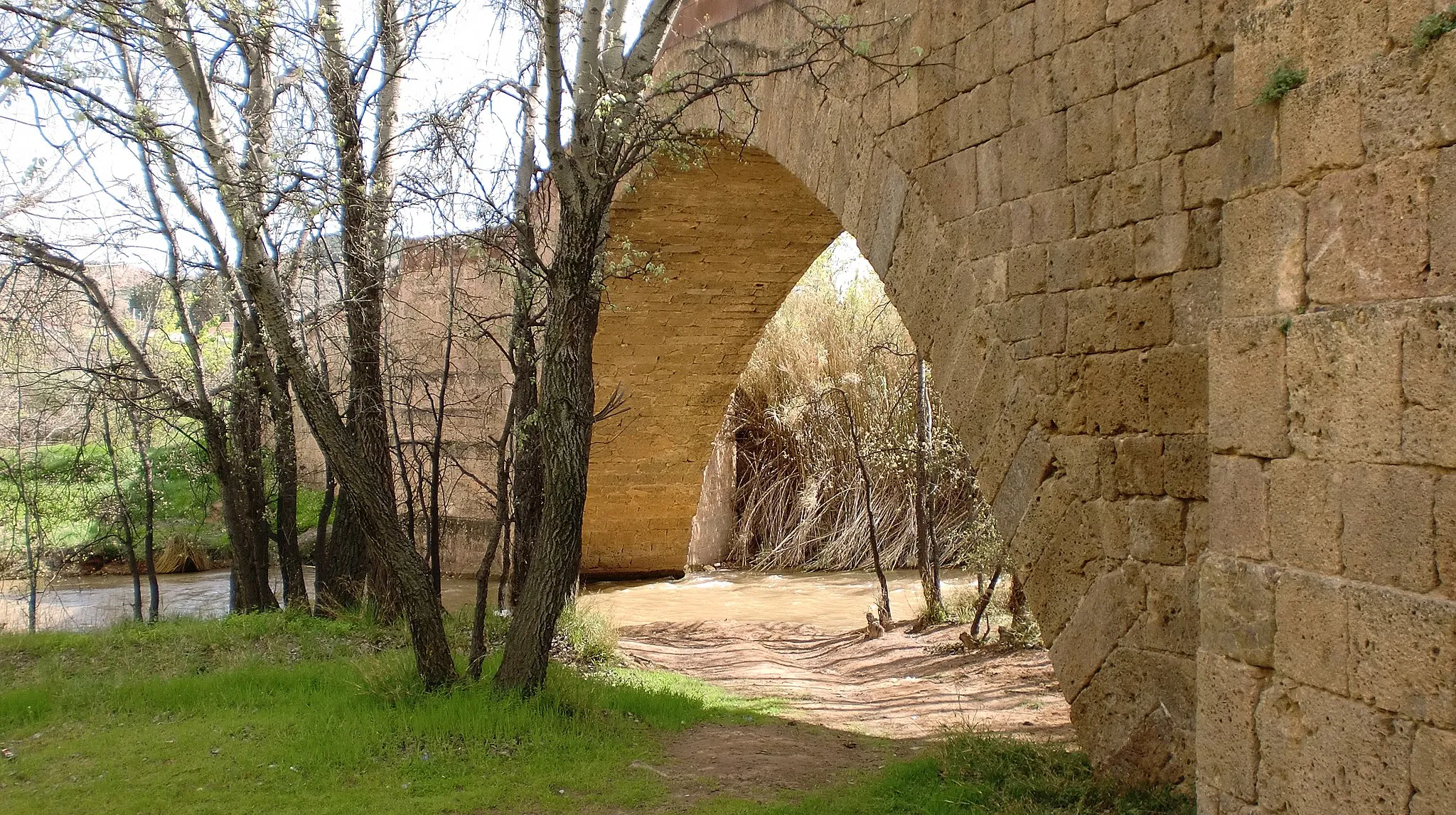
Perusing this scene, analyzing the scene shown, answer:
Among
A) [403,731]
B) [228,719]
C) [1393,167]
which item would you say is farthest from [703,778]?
[1393,167]

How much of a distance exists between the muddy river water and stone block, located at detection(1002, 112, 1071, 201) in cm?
579

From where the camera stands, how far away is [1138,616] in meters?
4.06

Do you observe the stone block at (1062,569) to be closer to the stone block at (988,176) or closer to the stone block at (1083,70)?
the stone block at (988,176)

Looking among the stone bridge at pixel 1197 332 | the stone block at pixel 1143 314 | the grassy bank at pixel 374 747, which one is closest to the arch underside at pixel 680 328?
the stone bridge at pixel 1197 332

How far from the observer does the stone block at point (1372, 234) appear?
2.22m

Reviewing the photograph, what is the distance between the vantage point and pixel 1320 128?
245 centimetres

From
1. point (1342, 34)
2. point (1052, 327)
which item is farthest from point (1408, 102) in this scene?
point (1052, 327)

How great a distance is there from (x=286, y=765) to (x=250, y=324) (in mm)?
3055

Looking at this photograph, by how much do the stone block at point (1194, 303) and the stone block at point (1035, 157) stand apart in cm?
68

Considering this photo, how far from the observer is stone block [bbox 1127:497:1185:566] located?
3.93 meters

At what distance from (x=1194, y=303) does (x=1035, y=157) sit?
0.97m

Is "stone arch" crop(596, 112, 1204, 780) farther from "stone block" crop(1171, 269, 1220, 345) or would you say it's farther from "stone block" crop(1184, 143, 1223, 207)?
"stone block" crop(1184, 143, 1223, 207)

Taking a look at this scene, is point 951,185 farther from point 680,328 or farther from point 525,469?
point 680,328

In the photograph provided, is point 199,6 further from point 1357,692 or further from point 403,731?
point 1357,692
